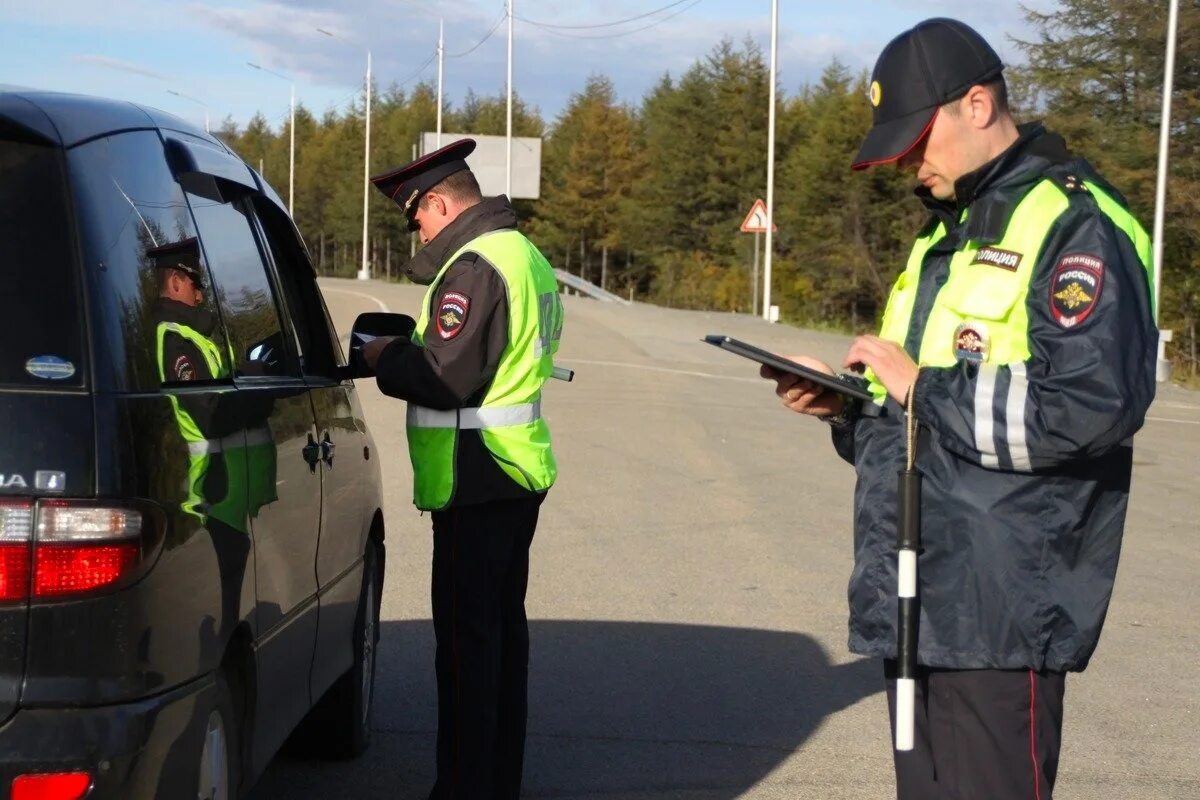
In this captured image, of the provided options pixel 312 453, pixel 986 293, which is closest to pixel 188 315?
pixel 312 453

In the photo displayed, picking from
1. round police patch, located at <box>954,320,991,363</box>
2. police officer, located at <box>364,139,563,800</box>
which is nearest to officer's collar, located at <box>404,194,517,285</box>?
police officer, located at <box>364,139,563,800</box>

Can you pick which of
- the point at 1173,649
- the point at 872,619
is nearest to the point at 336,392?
the point at 872,619

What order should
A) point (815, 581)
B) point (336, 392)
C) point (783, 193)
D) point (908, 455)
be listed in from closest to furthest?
point (908, 455) → point (336, 392) → point (815, 581) → point (783, 193)

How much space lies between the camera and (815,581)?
8.84 m

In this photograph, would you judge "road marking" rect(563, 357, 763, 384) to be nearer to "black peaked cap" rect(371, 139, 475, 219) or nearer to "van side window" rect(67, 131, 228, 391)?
"black peaked cap" rect(371, 139, 475, 219)

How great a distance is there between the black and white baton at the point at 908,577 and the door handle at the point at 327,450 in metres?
1.93

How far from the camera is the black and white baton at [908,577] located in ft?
9.99

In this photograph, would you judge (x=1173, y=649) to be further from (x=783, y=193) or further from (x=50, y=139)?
(x=783, y=193)

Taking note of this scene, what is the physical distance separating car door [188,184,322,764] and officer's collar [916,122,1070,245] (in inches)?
63.5

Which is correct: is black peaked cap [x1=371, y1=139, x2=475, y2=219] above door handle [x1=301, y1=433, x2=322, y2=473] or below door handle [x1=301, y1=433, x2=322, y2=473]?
above

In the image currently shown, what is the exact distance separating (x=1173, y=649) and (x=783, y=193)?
220ft

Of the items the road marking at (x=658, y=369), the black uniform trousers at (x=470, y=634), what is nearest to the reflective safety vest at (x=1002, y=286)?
the black uniform trousers at (x=470, y=634)

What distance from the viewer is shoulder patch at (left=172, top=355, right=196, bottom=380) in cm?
335

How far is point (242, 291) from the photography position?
13.8ft
